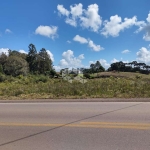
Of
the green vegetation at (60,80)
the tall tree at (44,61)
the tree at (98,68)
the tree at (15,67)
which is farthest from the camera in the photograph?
the tall tree at (44,61)

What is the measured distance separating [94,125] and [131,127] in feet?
3.18

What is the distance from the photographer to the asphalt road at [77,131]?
13.4ft

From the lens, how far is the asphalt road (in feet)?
13.4

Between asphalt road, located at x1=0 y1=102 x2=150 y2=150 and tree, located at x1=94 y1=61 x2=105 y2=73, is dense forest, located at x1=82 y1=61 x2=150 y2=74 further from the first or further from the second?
asphalt road, located at x1=0 y1=102 x2=150 y2=150

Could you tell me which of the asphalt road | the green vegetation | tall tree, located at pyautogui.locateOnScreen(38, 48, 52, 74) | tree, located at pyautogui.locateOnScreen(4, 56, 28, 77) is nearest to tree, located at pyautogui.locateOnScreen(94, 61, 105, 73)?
the green vegetation

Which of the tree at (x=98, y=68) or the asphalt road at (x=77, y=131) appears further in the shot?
the tree at (x=98, y=68)

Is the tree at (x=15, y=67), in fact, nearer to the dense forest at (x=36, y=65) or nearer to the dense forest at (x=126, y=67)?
the dense forest at (x=36, y=65)

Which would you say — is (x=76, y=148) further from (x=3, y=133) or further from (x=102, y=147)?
(x=3, y=133)

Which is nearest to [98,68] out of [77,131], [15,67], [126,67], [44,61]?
[126,67]

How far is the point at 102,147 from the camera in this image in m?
3.90

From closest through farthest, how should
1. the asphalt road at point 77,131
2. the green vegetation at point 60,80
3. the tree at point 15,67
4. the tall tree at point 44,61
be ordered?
the asphalt road at point 77,131, the green vegetation at point 60,80, the tree at point 15,67, the tall tree at point 44,61

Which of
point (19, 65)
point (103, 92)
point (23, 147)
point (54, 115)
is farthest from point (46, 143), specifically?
point (19, 65)

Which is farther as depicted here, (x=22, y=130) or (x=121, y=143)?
(x=22, y=130)

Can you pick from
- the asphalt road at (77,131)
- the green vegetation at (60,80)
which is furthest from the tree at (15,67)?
the asphalt road at (77,131)
